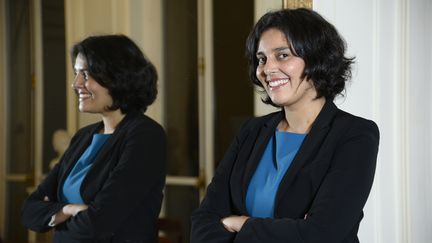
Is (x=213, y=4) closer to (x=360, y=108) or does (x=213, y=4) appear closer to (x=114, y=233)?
(x=360, y=108)

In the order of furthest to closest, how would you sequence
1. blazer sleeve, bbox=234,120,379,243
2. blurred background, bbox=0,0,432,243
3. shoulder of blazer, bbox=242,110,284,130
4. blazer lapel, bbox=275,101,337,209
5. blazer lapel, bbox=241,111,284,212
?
blurred background, bbox=0,0,432,243
shoulder of blazer, bbox=242,110,284,130
blazer lapel, bbox=241,111,284,212
blazer lapel, bbox=275,101,337,209
blazer sleeve, bbox=234,120,379,243

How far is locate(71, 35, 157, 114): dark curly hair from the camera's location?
233 centimetres

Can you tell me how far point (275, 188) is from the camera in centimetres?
160

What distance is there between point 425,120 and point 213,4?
1.06 m

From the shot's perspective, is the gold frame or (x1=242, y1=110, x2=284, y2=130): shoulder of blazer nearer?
(x1=242, y1=110, x2=284, y2=130): shoulder of blazer

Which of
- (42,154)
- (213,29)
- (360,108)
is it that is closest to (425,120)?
(360,108)

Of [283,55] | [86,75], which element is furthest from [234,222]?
[86,75]

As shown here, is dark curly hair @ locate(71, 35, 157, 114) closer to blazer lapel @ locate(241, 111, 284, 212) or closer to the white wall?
the white wall

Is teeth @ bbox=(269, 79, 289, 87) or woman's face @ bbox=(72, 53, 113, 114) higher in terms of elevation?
teeth @ bbox=(269, 79, 289, 87)

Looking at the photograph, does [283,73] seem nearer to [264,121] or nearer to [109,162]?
[264,121]

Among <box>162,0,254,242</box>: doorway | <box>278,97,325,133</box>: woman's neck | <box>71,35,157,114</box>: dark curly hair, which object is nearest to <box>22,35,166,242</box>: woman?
<box>71,35,157,114</box>: dark curly hair

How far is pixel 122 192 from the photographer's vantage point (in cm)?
207

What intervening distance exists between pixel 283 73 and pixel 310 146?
216 millimetres

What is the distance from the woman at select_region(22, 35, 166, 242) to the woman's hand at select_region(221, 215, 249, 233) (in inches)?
21.4
